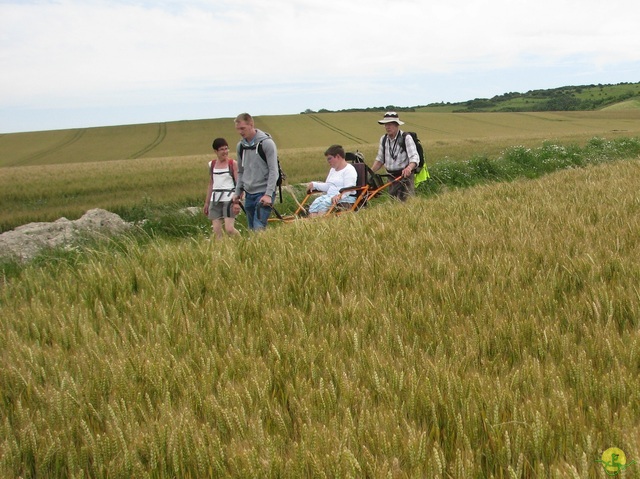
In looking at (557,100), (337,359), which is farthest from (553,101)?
(337,359)

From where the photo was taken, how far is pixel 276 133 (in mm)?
60250

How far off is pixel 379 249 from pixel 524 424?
7.28 ft

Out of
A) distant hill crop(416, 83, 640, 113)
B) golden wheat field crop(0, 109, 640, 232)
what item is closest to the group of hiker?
golden wheat field crop(0, 109, 640, 232)

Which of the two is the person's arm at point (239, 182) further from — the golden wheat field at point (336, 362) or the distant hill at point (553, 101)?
the distant hill at point (553, 101)

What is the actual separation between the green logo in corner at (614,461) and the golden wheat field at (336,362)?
5 cm

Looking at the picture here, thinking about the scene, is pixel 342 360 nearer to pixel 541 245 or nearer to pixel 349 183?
pixel 541 245

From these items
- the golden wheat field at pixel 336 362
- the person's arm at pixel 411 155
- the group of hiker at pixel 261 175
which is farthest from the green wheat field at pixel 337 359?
the person's arm at pixel 411 155

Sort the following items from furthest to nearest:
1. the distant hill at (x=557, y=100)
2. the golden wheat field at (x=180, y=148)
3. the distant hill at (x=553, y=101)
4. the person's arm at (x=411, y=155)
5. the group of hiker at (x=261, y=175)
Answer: the distant hill at (x=557, y=100) → the distant hill at (x=553, y=101) → the golden wheat field at (x=180, y=148) → the person's arm at (x=411, y=155) → the group of hiker at (x=261, y=175)

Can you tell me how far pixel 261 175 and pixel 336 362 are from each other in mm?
5326

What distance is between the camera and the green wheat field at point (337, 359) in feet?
4.86

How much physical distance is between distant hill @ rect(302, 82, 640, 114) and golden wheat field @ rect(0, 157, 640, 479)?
3561 inches

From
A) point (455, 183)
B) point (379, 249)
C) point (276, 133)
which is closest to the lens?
point (379, 249)

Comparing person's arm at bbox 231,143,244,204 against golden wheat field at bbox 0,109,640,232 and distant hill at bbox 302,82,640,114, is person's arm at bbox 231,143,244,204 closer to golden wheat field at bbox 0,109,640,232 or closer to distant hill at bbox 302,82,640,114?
golden wheat field at bbox 0,109,640,232

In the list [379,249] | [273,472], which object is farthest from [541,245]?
[273,472]
